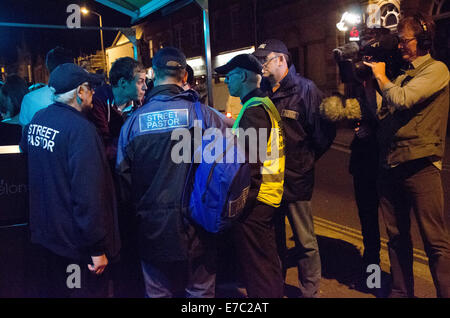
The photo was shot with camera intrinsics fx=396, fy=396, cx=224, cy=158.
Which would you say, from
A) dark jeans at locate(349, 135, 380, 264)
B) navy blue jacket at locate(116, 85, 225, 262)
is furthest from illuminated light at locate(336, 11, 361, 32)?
navy blue jacket at locate(116, 85, 225, 262)

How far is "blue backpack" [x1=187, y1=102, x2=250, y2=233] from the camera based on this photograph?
221 cm

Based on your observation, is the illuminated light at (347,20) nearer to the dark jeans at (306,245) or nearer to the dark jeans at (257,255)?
the dark jeans at (306,245)

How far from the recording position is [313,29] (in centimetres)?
2045

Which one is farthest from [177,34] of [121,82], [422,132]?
[422,132]

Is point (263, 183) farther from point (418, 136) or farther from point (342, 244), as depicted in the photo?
point (342, 244)

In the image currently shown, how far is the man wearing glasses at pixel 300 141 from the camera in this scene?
3.14m

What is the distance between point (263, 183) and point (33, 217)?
1499 millimetres

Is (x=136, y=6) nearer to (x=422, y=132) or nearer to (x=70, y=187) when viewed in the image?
(x=70, y=187)

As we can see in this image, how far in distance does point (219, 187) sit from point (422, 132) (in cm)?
155

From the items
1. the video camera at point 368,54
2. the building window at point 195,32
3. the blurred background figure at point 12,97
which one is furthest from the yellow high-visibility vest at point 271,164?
the building window at point 195,32

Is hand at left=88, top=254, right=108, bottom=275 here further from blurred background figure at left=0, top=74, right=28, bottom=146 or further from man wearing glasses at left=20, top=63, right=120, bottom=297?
blurred background figure at left=0, top=74, right=28, bottom=146

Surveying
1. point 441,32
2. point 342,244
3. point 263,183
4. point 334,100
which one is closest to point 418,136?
point 334,100
